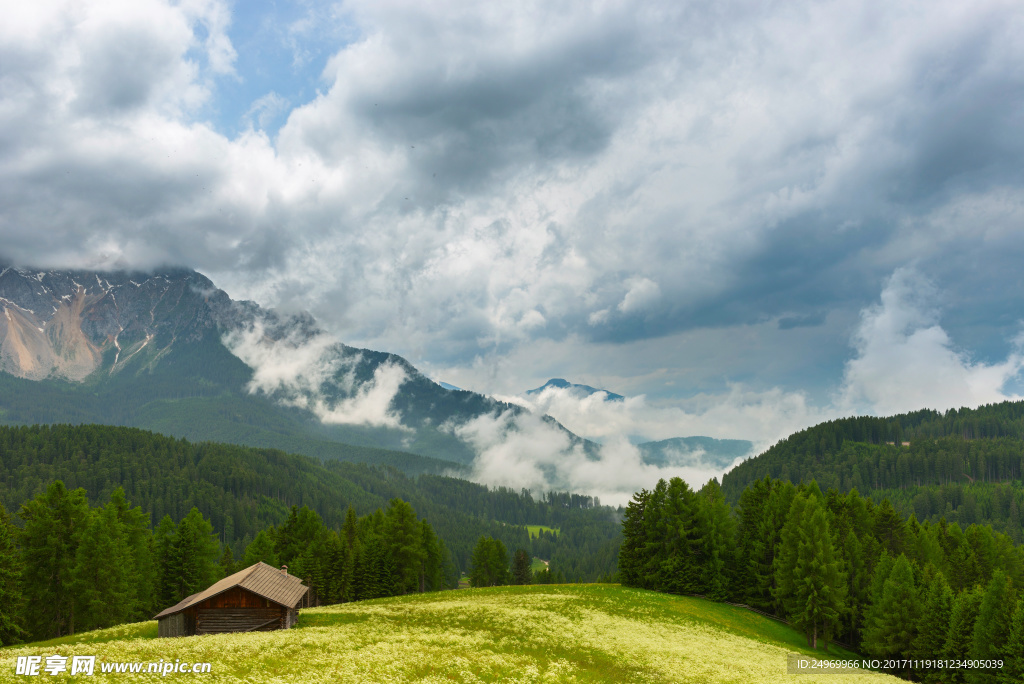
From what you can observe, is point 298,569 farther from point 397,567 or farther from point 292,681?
point 292,681

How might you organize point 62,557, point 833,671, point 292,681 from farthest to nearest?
1. point 62,557
2. point 833,671
3. point 292,681

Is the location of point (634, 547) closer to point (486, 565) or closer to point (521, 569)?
point (486, 565)

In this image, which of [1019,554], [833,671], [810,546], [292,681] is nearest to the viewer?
[292,681]

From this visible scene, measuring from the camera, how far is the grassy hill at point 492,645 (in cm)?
2973

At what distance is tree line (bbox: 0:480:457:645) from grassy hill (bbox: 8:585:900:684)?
12336mm

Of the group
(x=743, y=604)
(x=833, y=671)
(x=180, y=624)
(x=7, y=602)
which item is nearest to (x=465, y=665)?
(x=180, y=624)

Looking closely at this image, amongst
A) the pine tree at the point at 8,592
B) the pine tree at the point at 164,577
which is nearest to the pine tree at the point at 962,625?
the pine tree at the point at 8,592

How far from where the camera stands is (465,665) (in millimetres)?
33812

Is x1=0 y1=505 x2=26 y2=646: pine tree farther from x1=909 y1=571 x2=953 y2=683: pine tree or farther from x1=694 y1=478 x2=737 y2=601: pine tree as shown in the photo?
x1=909 y1=571 x2=953 y2=683: pine tree

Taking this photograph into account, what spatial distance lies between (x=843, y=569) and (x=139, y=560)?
298 ft

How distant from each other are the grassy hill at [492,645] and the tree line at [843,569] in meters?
7.30

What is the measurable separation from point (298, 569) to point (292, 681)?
67.9m

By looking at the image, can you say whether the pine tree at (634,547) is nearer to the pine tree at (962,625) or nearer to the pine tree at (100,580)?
the pine tree at (962,625)

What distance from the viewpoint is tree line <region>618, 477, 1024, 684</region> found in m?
49.8
